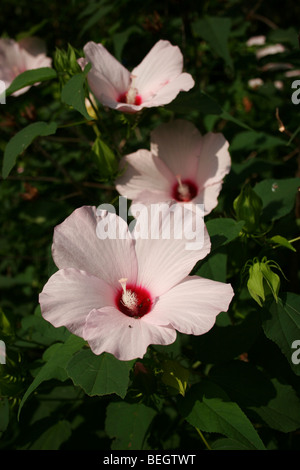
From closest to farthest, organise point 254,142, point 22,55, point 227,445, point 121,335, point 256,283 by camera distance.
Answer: point 121,335, point 256,283, point 227,445, point 254,142, point 22,55

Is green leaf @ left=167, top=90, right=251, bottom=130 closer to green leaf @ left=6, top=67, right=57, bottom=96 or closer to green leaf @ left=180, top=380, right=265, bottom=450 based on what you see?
green leaf @ left=6, top=67, right=57, bottom=96

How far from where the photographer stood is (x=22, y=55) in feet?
6.51

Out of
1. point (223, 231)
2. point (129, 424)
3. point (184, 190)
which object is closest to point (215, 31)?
point (184, 190)

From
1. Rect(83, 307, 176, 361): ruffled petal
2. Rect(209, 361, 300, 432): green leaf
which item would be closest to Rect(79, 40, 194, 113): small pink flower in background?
Rect(83, 307, 176, 361): ruffled petal

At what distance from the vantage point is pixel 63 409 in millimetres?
1684

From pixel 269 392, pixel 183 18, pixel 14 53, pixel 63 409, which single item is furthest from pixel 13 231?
pixel 269 392

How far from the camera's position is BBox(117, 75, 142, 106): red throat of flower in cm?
149

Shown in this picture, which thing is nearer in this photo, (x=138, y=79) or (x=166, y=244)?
(x=166, y=244)

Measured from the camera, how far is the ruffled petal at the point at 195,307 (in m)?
1.03

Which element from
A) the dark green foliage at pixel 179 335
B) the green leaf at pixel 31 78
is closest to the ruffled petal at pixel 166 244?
the dark green foliage at pixel 179 335

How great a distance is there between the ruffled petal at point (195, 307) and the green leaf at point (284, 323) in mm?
215

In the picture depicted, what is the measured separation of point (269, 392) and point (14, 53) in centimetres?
168

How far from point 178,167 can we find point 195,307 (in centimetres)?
72

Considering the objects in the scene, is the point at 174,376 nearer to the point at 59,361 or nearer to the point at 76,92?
the point at 59,361
